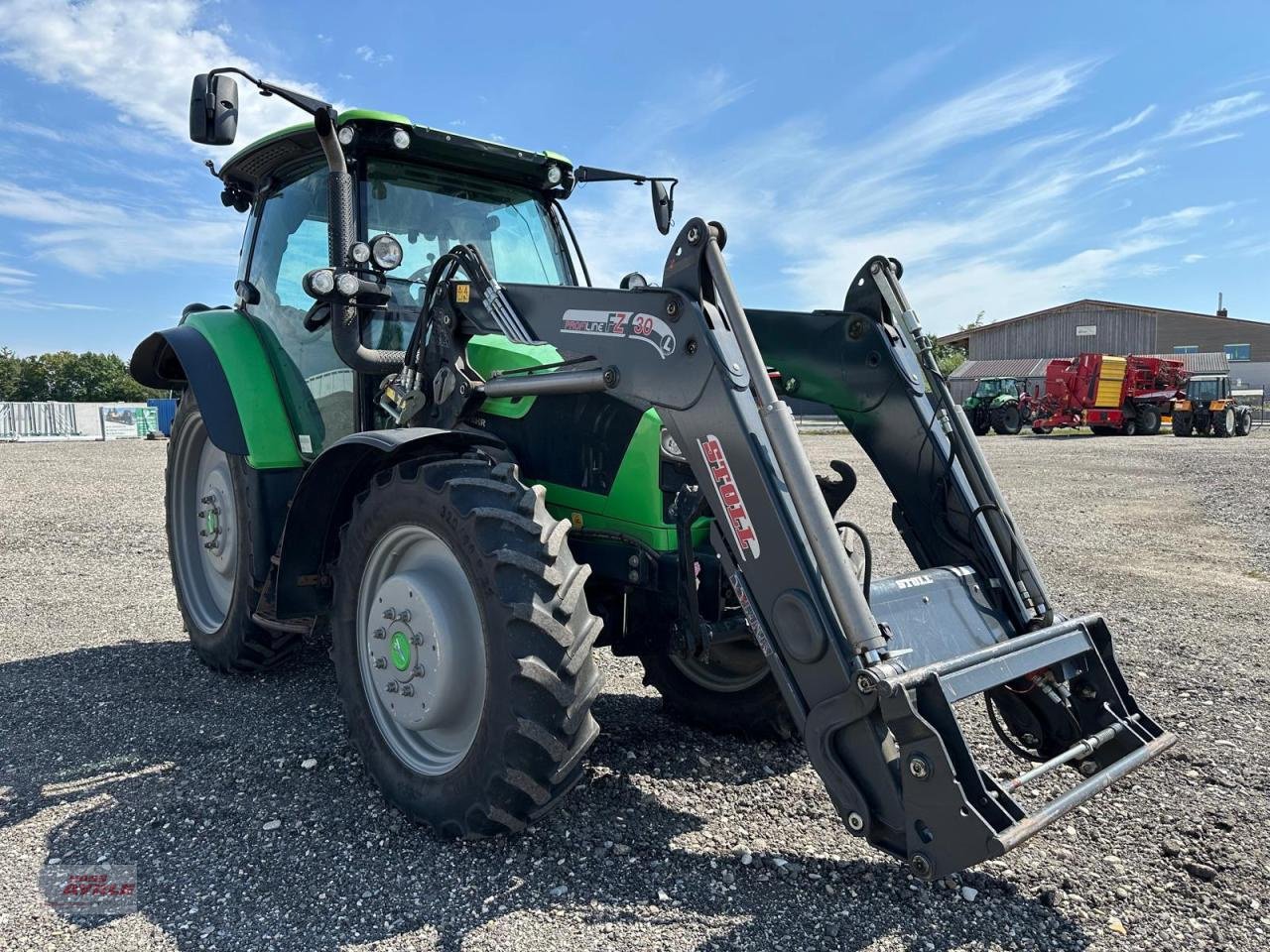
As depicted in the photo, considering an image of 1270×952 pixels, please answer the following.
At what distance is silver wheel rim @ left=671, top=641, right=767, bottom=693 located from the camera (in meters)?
3.59

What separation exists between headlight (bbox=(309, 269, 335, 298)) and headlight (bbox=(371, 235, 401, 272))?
0.62ft

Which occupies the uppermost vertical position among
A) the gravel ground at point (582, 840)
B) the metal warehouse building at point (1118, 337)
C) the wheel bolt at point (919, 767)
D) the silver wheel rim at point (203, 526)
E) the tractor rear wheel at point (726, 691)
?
the metal warehouse building at point (1118, 337)

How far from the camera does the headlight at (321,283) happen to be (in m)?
3.45

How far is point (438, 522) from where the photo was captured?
9.38 feet

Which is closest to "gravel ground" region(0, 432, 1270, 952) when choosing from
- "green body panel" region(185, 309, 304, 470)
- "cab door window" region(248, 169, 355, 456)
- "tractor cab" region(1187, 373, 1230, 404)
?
"green body panel" region(185, 309, 304, 470)

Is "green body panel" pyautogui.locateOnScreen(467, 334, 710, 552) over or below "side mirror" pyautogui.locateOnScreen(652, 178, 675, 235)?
below

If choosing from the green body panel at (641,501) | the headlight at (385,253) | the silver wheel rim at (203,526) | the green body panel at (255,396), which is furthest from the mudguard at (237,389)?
the green body panel at (641,501)

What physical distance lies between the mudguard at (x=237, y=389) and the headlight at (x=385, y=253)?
1.20m

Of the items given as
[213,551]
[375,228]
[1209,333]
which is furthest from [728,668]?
[1209,333]

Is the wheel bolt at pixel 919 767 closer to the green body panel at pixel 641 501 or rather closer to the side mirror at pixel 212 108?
the green body panel at pixel 641 501

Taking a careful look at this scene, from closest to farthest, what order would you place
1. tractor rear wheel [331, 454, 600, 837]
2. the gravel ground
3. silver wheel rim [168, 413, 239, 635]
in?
1. the gravel ground
2. tractor rear wheel [331, 454, 600, 837]
3. silver wheel rim [168, 413, 239, 635]

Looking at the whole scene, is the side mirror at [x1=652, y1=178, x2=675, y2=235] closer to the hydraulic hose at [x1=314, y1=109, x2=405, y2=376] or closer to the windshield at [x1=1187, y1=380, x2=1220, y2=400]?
the hydraulic hose at [x1=314, y1=109, x2=405, y2=376]

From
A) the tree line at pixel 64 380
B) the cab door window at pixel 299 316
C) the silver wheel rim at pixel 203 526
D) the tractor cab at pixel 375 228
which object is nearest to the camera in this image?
the tractor cab at pixel 375 228

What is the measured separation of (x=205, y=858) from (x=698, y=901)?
160 cm
